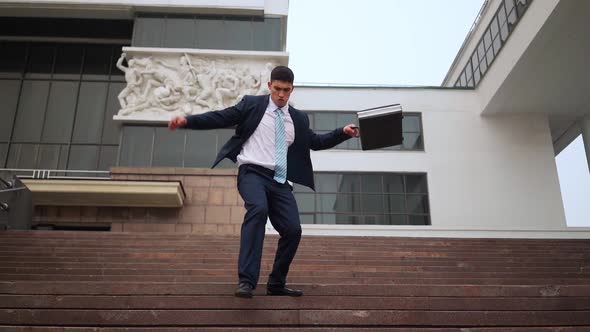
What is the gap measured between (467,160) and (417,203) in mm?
2338

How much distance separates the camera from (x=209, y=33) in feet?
61.9

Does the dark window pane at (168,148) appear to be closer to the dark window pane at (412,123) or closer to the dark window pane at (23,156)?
the dark window pane at (23,156)

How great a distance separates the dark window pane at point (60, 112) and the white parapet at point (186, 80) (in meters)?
3.00

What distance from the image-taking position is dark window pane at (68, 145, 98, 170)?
1912 centimetres

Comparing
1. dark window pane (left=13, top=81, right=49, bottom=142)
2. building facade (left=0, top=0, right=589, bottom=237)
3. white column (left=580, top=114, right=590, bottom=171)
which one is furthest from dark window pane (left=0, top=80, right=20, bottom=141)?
white column (left=580, top=114, right=590, bottom=171)

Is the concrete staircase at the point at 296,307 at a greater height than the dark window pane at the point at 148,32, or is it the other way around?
the dark window pane at the point at 148,32

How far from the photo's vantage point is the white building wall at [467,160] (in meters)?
17.8

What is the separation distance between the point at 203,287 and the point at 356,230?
504 inches

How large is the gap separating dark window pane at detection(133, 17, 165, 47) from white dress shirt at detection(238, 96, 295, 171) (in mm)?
15157

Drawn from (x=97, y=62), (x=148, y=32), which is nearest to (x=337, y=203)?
(x=148, y=32)

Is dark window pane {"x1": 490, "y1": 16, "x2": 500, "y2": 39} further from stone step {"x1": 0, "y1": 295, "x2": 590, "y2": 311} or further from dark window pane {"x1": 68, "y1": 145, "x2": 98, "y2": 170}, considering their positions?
stone step {"x1": 0, "y1": 295, "x2": 590, "y2": 311}

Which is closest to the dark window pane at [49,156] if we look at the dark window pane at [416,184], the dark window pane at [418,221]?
the dark window pane at [416,184]

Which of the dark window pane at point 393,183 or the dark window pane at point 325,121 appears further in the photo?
the dark window pane at point 325,121

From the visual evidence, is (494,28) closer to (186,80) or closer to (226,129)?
(226,129)
